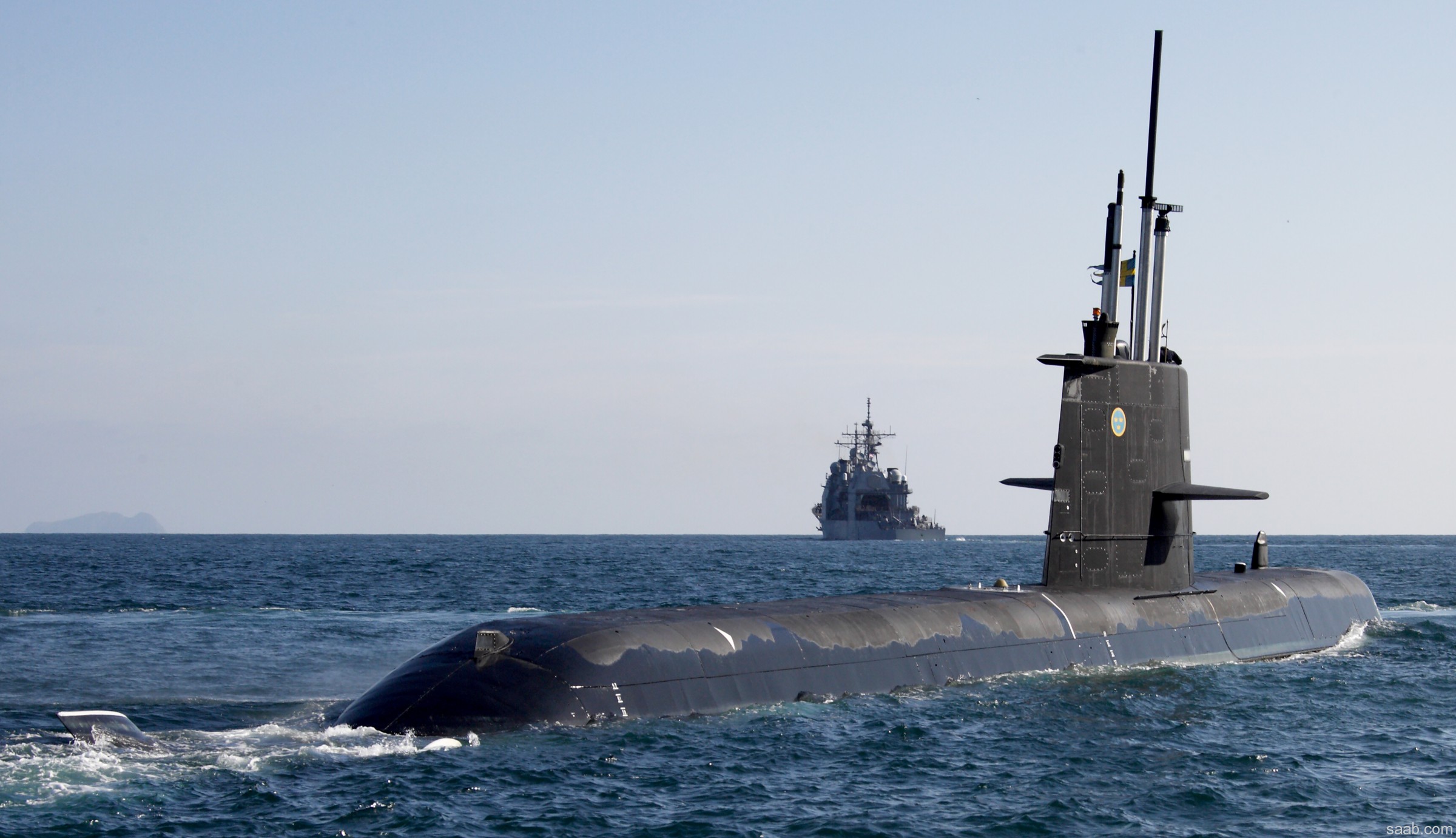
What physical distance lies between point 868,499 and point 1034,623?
380 feet

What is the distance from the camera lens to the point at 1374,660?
2288 centimetres

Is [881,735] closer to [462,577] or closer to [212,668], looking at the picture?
[212,668]

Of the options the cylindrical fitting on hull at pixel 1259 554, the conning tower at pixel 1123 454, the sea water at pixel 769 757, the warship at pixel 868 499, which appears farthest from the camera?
the warship at pixel 868 499

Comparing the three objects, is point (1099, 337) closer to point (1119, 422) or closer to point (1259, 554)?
point (1119, 422)

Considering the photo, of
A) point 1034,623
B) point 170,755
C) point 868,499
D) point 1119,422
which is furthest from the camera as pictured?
point 868,499

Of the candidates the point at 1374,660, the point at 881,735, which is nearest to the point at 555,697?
the point at 881,735

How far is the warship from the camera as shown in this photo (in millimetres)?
133250

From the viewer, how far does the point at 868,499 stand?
13500 cm

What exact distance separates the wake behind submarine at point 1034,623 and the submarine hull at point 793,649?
3cm

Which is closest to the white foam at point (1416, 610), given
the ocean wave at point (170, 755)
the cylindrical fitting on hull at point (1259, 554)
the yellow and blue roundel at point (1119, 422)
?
the cylindrical fitting on hull at point (1259, 554)

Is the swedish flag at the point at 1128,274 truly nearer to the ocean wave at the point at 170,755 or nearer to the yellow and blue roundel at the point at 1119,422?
the yellow and blue roundel at the point at 1119,422

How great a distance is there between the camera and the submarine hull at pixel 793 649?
14438mm

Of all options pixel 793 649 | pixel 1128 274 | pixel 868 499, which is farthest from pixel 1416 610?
pixel 868 499

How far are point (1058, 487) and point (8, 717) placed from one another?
14202mm
